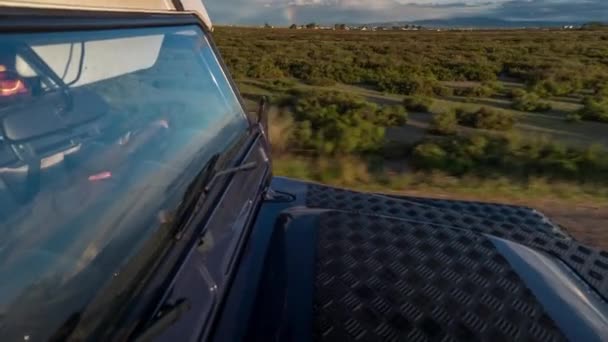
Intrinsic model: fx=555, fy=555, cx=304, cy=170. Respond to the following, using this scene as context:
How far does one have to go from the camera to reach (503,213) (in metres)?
2.57

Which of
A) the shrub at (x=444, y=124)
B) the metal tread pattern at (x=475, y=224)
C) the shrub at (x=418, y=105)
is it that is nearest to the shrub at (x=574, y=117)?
the shrub at (x=444, y=124)

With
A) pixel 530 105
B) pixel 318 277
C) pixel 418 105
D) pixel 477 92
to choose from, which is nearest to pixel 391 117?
pixel 418 105

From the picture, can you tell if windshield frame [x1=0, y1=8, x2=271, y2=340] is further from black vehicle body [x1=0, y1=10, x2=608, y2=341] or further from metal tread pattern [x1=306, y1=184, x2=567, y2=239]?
metal tread pattern [x1=306, y1=184, x2=567, y2=239]

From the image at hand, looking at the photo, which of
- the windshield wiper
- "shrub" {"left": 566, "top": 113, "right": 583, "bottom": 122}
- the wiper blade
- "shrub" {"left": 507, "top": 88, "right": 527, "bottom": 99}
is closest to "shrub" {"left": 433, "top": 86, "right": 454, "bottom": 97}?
"shrub" {"left": 507, "top": 88, "right": 527, "bottom": 99}

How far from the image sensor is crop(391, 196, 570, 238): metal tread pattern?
246cm

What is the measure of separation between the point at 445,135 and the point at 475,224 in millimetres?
12417

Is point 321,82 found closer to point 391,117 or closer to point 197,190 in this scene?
point 391,117

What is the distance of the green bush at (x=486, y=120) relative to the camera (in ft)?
50.3

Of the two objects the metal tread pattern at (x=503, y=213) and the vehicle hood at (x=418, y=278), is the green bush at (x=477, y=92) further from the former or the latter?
the vehicle hood at (x=418, y=278)

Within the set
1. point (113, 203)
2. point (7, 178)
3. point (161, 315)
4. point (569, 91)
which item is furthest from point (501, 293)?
point (569, 91)

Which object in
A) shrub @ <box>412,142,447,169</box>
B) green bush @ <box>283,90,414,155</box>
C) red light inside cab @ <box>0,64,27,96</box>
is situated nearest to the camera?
red light inside cab @ <box>0,64,27,96</box>

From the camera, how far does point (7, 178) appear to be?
4.02ft

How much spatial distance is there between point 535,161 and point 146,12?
27.1 ft

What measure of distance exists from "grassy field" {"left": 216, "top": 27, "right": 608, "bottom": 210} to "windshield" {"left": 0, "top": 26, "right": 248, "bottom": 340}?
5238mm
